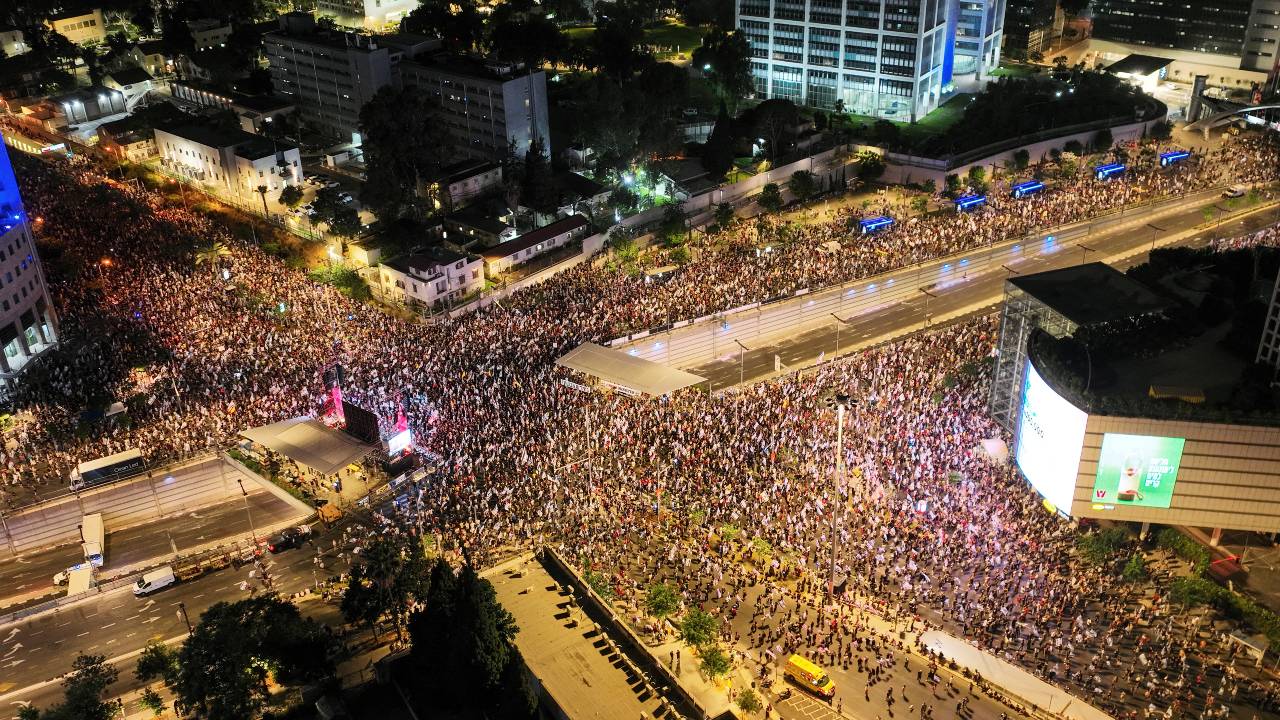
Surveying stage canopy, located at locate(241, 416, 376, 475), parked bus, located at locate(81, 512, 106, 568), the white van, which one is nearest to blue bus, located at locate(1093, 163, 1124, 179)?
stage canopy, located at locate(241, 416, 376, 475)

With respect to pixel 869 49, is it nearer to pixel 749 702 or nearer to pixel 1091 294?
pixel 1091 294

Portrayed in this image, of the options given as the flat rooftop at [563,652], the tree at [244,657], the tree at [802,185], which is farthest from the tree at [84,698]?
the tree at [802,185]

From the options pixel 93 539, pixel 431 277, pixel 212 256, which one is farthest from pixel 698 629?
pixel 212 256

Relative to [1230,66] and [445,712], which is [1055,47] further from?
[445,712]

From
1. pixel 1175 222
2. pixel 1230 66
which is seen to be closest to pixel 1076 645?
pixel 1175 222

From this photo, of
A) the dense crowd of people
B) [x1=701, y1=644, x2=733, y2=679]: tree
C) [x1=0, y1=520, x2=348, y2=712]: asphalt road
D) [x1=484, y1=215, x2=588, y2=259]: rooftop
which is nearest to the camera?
[x1=701, y1=644, x2=733, y2=679]: tree

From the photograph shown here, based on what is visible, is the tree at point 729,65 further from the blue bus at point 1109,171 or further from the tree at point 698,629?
the tree at point 698,629

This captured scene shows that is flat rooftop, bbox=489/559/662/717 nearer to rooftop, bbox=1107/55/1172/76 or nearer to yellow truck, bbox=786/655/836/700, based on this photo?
yellow truck, bbox=786/655/836/700
